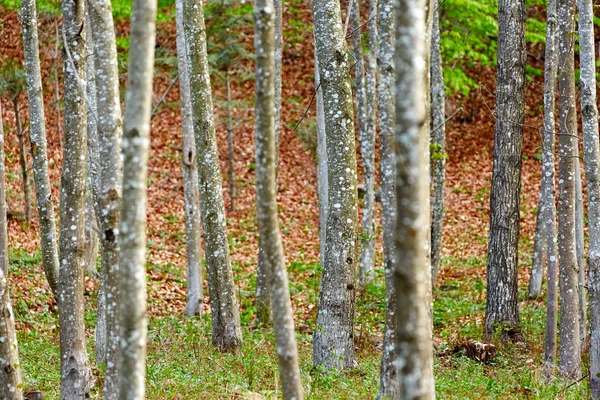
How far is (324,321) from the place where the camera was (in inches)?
330

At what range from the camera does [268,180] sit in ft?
13.8

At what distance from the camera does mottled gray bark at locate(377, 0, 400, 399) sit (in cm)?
588

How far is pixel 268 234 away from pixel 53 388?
468 cm

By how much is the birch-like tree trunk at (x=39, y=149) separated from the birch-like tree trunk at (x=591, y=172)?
6.05 meters

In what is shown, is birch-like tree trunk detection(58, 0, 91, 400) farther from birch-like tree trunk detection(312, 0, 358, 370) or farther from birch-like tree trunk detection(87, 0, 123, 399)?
birch-like tree trunk detection(312, 0, 358, 370)

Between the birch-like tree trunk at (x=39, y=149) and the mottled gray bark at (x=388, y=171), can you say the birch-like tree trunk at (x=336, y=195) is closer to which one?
the mottled gray bark at (x=388, y=171)

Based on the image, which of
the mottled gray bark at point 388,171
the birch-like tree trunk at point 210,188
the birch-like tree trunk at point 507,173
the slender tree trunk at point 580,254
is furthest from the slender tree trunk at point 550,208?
Answer: the birch-like tree trunk at point 210,188

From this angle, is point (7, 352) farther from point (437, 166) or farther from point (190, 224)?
point (437, 166)

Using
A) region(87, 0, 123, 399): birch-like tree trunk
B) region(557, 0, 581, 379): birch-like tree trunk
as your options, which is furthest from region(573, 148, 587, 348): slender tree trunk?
region(87, 0, 123, 399): birch-like tree trunk

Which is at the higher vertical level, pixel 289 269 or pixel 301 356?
pixel 289 269

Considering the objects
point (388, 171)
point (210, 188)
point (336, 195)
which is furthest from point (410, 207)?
point (210, 188)

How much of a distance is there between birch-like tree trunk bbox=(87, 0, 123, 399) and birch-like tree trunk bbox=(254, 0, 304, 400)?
989 mm

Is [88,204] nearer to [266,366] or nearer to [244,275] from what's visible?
[244,275]

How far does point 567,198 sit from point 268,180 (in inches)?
208
